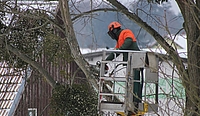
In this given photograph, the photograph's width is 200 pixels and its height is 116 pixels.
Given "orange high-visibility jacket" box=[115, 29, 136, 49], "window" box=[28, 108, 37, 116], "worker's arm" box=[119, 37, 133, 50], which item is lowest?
"window" box=[28, 108, 37, 116]

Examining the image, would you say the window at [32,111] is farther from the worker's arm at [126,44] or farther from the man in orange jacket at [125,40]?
the worker's arm at [126,44]

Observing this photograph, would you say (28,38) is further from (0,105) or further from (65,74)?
(0,105)

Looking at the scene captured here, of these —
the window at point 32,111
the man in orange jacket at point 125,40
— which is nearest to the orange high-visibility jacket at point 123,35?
the man in orange jacket at point 125,40

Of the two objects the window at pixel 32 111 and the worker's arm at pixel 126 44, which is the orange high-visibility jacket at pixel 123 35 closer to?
the worker's arm at pixel 126 44

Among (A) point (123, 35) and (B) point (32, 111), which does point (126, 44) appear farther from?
(B) point (32, 111)

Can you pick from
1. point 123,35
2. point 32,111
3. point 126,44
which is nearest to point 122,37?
point 123,35

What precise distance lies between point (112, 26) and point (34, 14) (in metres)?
2.41

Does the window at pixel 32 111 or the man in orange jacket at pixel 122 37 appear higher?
the man in orange jacket at pixel 122 37

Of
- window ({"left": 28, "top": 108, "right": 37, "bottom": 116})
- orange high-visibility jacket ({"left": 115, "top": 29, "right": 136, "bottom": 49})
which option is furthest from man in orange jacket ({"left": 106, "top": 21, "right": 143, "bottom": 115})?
window ({"left": 28, "top": 108, "right": 37, "bottom": 116})

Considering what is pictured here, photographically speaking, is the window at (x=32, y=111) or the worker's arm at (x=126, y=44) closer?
the worker's arm at (x=126, y=44)

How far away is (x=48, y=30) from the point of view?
12.5 metres

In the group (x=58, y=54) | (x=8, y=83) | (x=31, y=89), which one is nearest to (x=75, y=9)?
(x=58, y=54)

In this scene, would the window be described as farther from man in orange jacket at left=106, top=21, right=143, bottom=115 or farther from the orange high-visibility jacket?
the orange high-visibility jacket

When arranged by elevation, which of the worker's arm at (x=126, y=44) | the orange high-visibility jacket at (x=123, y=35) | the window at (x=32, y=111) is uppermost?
the orange high-visibility jacket at (x=123, y=35)
